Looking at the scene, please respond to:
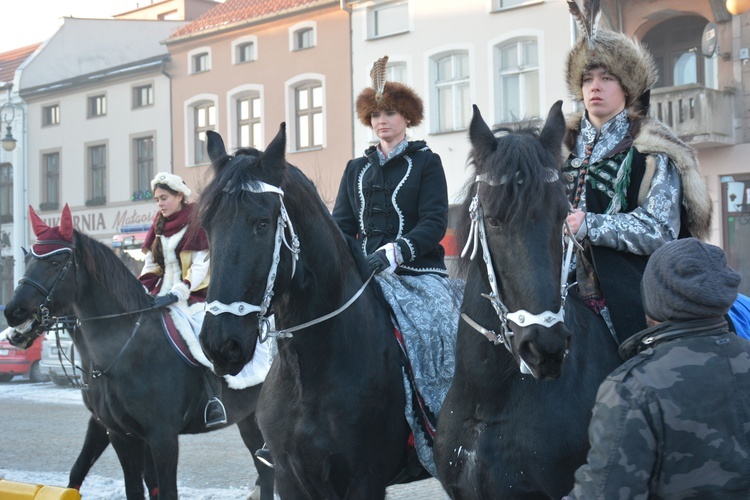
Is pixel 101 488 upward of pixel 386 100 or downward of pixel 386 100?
downward

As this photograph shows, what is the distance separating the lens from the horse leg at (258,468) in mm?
6992

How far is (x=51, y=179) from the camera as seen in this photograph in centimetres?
3319

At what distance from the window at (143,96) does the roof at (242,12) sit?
1.99 m

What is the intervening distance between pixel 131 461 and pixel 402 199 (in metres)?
3.13

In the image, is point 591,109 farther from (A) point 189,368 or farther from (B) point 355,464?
(A) point 189,368

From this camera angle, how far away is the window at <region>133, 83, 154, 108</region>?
97.6 feet

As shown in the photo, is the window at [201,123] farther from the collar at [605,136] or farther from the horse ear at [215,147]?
the collar at [605,136]

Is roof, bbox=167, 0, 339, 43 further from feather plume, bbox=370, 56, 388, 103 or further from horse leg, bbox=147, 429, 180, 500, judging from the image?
feather plume, bbox=370, 56, 388, 103

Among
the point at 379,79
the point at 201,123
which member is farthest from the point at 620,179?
the point at 201,123

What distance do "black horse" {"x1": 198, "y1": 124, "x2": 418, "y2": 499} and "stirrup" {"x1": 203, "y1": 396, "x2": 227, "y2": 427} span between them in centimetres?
247

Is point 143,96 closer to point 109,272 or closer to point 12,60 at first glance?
point 12,60

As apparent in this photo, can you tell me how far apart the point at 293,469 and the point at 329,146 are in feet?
69.6

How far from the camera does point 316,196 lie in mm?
4309

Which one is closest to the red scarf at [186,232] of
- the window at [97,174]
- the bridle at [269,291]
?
the bridle at [269,291]
